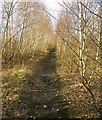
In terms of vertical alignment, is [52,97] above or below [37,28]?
below

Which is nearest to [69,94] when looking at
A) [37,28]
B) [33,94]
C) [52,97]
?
[52,97]

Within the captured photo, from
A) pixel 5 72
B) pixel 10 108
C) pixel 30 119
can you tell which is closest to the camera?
pixel 30 119

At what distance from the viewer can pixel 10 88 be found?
10.6 metres

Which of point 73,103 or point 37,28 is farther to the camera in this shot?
point 37,28

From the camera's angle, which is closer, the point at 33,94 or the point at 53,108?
the point at 53,108

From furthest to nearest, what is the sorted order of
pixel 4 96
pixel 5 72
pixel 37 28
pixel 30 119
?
1. pixel 37 28
2. pixel 5 72
3. pixel 4 96
4. pixel 30 119

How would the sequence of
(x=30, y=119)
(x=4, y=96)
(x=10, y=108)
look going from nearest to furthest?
1. (x=30, y=119)
2. (x=10, y=108)
3. (x=4, y=96)

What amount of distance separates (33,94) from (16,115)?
3.02 meters

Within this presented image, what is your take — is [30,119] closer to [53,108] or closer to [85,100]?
[53,108]

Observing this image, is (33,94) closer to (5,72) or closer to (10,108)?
(10,108)

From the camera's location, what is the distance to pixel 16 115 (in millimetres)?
7328

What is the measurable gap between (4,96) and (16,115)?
2043 mm

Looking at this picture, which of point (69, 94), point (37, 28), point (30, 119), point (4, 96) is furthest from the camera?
point (37, 28)

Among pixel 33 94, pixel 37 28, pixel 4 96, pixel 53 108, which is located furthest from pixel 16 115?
pixel 37 28
